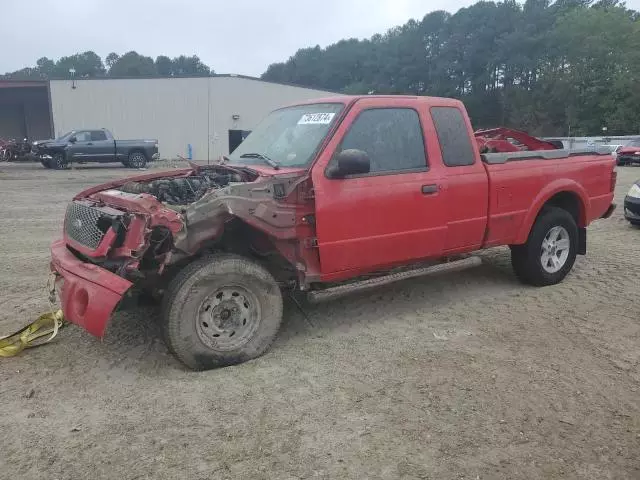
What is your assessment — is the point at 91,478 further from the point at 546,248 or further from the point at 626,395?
the point at 546,248

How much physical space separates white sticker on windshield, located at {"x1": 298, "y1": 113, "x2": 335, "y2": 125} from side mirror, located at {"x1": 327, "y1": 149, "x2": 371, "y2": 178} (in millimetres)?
507

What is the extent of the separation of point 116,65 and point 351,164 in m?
103

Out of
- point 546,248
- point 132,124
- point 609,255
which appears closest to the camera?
point 546,248

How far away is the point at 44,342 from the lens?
13.9 feet

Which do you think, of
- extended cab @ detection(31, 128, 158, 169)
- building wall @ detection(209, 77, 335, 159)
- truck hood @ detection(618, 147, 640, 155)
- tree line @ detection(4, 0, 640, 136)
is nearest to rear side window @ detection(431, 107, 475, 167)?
extended cab @ detection(31, 128, 158, 169)

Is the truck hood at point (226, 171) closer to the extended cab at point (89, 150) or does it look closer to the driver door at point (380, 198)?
the driver door at point (380, 198)

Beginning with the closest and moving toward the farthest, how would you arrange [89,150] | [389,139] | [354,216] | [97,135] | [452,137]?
[354,216] < [389,139] < [452,137] < [89,150] < [97,135]

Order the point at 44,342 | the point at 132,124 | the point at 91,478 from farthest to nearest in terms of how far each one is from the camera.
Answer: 1. the point at 132,124
2. the point at 44,342
3. the point at 91,478

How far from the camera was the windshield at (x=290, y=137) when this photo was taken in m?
4.37

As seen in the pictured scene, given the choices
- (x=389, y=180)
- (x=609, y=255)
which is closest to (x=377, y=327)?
(x=389, y=180)

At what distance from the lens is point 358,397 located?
3.46 metres

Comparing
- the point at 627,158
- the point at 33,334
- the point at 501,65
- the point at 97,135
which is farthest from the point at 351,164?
the point at 501,65

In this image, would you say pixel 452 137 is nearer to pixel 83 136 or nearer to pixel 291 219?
pixel 291 219

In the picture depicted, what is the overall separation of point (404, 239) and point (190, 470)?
2.59 m
